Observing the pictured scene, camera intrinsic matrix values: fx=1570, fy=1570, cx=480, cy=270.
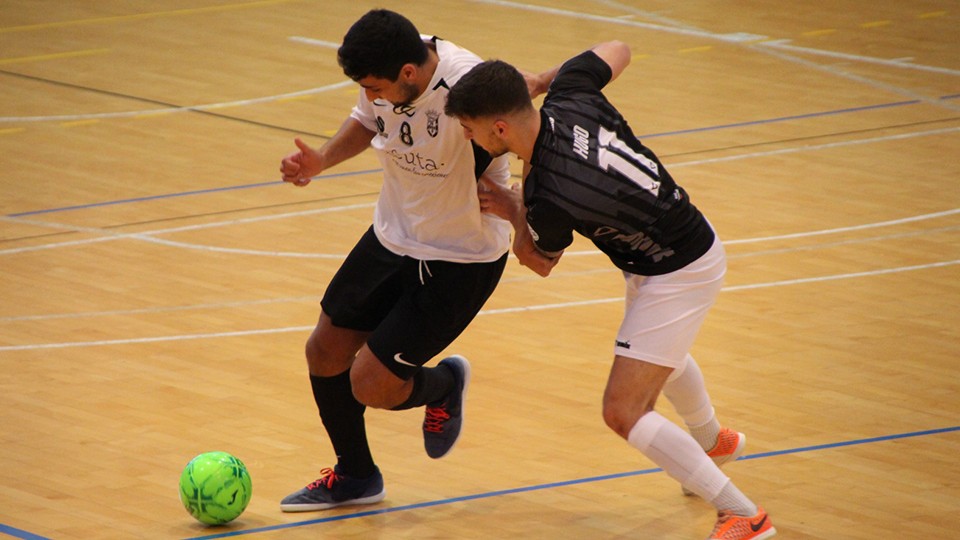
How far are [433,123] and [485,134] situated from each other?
1.55ft

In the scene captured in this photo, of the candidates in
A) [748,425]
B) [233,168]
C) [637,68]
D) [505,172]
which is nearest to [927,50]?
[637,68]

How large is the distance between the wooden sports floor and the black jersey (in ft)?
3.67

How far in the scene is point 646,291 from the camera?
537 centimetres

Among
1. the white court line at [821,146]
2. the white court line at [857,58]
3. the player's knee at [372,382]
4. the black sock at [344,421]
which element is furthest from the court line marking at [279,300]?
the white court line at [857,58]

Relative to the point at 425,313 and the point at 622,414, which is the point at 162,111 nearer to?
the point at 425,313

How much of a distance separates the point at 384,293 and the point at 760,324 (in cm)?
304

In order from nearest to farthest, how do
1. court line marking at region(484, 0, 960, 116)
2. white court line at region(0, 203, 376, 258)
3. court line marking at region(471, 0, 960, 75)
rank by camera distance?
white court line at region(0, 203, 376, 258) → court line marking at region(484, 0, 960, 116) → court line marking at region(471, 0, 960, 75)

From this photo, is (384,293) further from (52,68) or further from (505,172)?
(52,68)

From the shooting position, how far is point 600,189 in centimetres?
507

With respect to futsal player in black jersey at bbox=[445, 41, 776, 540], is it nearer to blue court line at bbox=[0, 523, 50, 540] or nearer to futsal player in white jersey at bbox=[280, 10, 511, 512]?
futsal player in white jersey at bbox=[280, 10, 511, 512]

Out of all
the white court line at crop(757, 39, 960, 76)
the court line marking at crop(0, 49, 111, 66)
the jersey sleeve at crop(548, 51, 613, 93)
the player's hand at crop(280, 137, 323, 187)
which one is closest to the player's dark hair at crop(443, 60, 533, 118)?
the jersey sleeve at crop(548, 51, 613, 93)

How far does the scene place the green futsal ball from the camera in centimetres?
565

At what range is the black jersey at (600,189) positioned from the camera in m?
5.06

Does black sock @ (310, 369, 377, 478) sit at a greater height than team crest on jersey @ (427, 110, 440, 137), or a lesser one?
lesser
